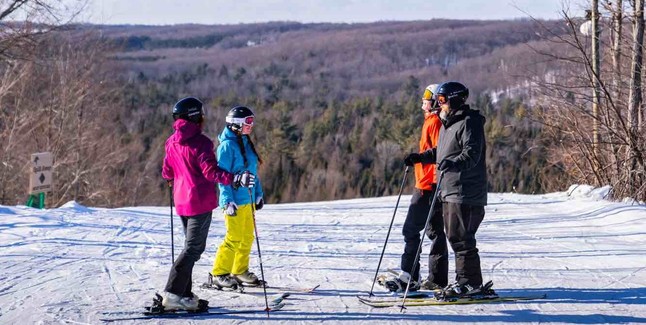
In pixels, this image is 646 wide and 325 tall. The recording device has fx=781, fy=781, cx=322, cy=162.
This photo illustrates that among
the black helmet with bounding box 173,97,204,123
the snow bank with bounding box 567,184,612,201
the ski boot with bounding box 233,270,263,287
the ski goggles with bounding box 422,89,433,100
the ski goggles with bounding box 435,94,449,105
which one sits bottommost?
the ski boot with bounding box 233,270,263,287

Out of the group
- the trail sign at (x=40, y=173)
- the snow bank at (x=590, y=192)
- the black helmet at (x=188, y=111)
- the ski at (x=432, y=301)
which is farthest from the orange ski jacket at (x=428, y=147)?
the trail sign at (x=40, y=173)

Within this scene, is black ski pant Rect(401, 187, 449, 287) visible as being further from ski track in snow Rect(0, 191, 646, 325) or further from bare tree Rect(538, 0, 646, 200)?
bare tree Rect(538, 0, 646, 200)

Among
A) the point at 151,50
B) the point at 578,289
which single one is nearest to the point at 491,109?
the point at 578,289

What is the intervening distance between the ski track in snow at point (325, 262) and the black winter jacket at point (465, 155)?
90 cm

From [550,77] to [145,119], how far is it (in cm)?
5503

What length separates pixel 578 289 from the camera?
6.81 m

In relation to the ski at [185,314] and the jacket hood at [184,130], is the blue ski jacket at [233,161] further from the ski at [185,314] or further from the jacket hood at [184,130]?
the ski at [185,314]

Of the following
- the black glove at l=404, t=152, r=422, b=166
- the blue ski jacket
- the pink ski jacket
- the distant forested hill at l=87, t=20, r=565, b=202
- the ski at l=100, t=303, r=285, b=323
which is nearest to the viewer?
the ski at l=100, t=303, r=285, b=323

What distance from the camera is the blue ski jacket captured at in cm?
647

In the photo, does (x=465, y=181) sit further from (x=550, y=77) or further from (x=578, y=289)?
(x=550, y=77)

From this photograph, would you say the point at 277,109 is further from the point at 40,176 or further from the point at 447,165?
the point at 447,165

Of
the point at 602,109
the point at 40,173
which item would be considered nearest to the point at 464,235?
the point at 602,109

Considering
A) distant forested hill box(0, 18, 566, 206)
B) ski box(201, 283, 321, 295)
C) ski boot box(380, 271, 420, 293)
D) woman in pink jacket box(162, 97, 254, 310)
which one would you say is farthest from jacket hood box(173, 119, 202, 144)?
distant forested hill box(0, 18, 566, 206)

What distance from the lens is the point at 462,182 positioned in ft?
20.1
